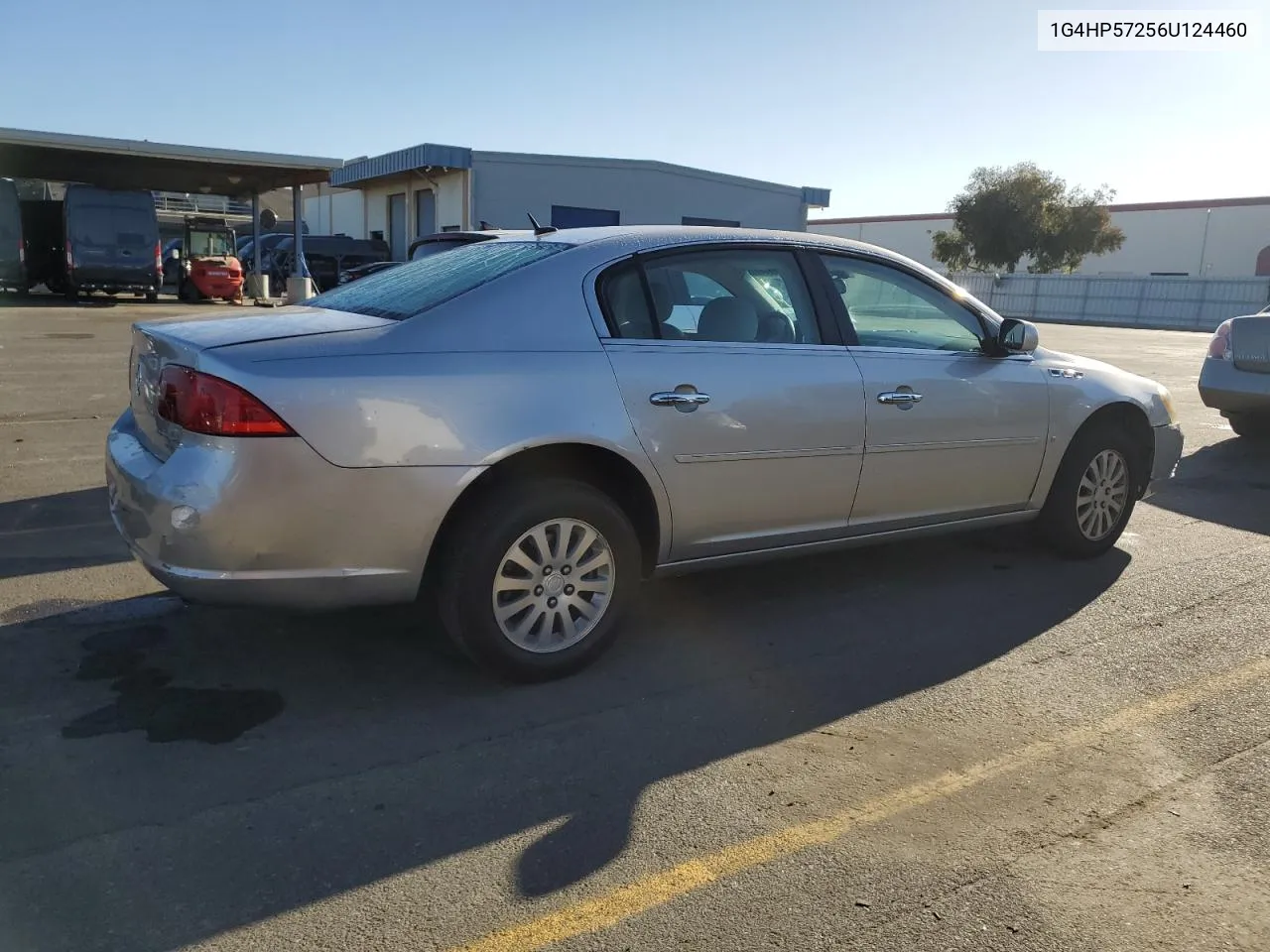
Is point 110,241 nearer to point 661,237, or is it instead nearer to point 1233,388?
point 1233,388

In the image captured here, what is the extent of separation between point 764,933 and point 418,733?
4.73 ft

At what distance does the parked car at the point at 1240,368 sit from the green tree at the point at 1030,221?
45.5m

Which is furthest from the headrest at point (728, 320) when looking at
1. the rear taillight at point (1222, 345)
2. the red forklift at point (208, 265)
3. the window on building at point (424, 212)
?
the window on building at point (424, 212)

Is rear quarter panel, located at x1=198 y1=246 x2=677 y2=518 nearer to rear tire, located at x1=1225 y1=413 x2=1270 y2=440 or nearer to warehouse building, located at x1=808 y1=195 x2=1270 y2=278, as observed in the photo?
rear tire, located at x1=1225 y1=413 x2=1270 y2=440

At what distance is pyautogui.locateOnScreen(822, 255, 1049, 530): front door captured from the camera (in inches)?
180

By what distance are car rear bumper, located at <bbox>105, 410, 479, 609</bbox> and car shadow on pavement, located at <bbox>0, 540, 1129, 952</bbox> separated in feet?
1.61

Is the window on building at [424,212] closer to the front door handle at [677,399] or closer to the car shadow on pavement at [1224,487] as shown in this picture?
the car shadow on pavement at [1224,487]

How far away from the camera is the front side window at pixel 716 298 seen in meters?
4.05

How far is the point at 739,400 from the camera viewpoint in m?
4.09

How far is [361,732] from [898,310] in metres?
3.10

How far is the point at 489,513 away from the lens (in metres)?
3.62

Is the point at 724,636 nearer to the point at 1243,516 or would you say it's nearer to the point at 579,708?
the point at 579,708

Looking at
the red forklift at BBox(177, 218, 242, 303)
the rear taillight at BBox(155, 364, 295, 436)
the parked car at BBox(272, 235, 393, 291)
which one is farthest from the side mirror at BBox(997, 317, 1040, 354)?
the parked car at BBox(272, 235, 393, 291)

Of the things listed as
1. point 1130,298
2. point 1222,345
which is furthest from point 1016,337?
point 1130,298
